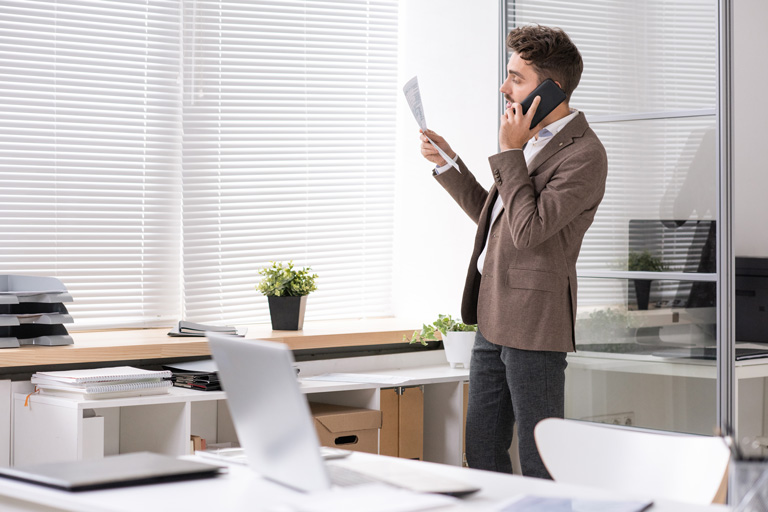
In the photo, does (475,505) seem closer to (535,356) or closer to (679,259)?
(535,356)

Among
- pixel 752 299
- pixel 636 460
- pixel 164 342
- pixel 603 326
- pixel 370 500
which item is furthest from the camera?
pixel 752 299

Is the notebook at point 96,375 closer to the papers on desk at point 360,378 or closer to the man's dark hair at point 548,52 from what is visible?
the papers on desk at point 360,378

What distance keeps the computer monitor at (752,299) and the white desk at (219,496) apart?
94.7 inches

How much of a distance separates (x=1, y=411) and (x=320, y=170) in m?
1.73

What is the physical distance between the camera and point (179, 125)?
371 cm

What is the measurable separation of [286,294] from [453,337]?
678 mm

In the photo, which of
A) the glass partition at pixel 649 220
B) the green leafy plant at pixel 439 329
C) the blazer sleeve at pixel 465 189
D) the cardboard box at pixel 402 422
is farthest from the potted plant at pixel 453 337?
the blazer sleeve at pixel 465 189

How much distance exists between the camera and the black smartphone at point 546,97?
2.63m

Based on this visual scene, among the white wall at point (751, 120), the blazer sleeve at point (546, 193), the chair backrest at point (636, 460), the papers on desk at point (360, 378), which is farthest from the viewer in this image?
the white wall at point (751, 120)

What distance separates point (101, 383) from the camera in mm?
2744

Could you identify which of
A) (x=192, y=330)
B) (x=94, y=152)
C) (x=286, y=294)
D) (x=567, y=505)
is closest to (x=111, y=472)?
(x=567, y=505)

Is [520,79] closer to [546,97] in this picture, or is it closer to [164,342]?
[546,97]

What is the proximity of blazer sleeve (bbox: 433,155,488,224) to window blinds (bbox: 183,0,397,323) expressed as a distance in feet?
3.81

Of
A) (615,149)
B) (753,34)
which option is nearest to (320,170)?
(615,149)
